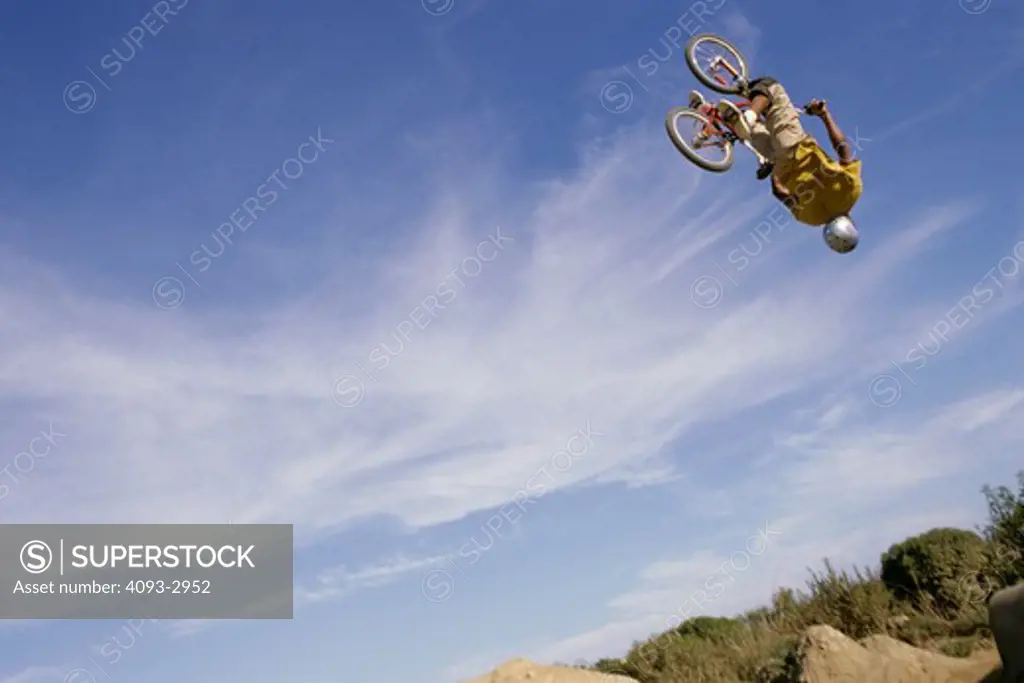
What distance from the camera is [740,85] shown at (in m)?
13.2

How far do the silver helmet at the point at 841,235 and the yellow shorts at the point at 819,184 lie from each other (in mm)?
215

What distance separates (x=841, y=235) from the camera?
35.7ft

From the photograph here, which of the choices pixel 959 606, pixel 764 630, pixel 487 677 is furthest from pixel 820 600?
pixel 487 677

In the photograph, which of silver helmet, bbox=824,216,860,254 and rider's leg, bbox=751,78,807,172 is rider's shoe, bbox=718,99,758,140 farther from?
silver helmet, bbox=824,216,860,254

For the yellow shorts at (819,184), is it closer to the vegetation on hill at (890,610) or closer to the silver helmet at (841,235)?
the silver helmet at (841,235)

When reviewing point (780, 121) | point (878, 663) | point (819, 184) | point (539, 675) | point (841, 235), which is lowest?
point (878, 663)

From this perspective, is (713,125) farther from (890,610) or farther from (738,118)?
(890,610)

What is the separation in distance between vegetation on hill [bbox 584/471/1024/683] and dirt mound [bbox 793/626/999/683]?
51 cm

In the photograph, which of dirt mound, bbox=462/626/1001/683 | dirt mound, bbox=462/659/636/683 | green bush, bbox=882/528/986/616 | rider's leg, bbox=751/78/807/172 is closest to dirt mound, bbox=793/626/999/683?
dirt mound, bbox=462/626/1001/683

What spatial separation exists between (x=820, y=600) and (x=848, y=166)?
8.66 m

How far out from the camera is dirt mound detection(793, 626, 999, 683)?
38.2 ft

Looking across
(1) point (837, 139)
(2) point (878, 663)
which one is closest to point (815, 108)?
(1) point (837, 139)

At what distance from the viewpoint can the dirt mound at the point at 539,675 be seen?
14.8 metres

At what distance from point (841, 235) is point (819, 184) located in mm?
747
